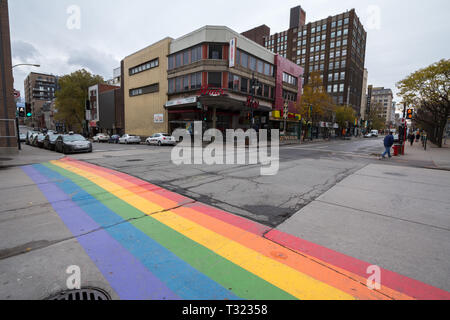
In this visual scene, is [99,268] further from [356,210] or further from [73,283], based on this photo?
[356,210]

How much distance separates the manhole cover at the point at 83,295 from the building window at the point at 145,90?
36444 mm

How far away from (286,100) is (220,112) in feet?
48.3

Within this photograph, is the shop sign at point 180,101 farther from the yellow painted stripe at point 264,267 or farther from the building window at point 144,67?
the yellow painted stripe at point 264,267

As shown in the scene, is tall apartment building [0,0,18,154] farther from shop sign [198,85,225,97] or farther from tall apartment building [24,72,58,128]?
tall apartment building [24,72,58,128]

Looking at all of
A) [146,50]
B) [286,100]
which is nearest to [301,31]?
[286,100]

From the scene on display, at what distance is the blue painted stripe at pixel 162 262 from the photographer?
2369mm

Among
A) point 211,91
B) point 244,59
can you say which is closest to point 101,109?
point 211,91

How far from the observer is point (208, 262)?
2.94m

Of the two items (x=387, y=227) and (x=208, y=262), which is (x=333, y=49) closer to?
(x=387, y=227)

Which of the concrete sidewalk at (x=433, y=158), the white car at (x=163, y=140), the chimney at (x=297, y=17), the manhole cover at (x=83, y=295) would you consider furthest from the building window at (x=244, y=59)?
the chimney at (x=297, y=17)

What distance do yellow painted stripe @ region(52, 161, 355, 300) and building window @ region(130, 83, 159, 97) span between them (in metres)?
34.8

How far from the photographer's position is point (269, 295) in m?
2.36
